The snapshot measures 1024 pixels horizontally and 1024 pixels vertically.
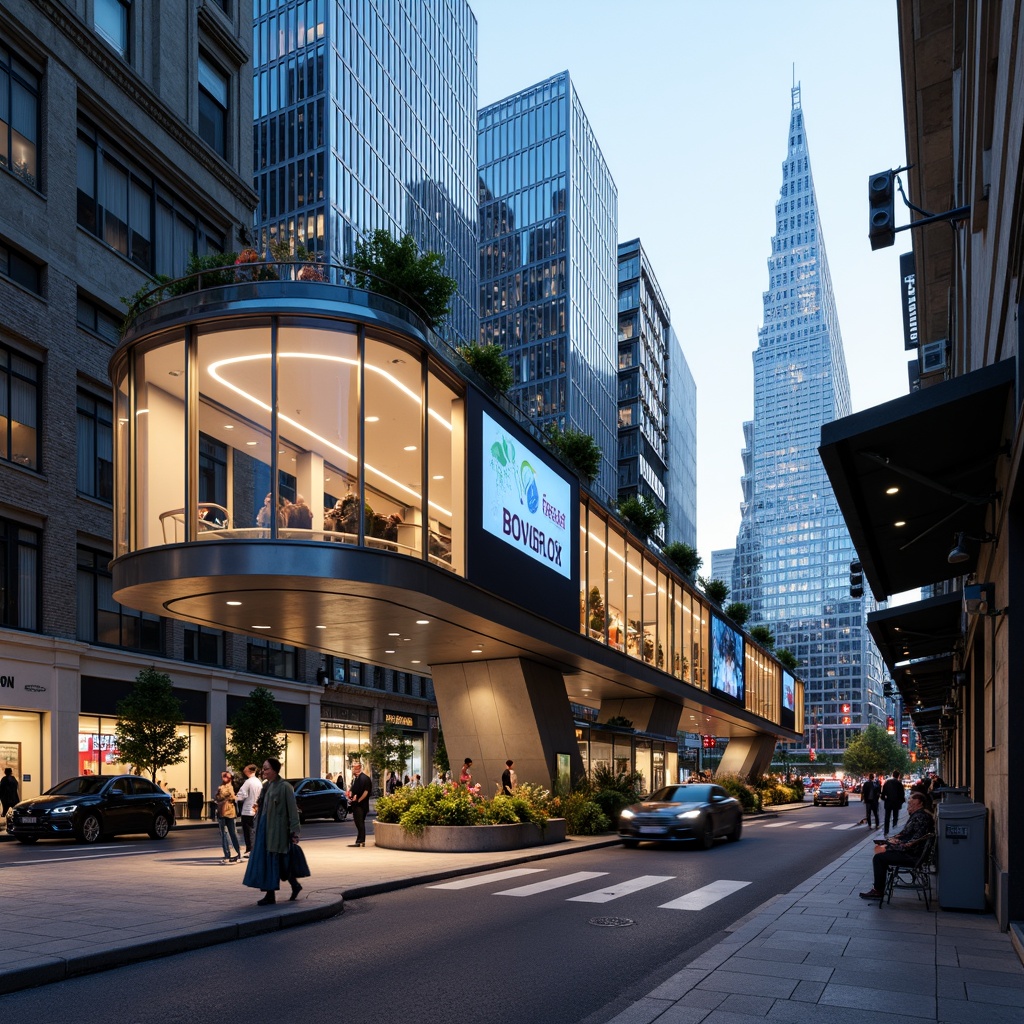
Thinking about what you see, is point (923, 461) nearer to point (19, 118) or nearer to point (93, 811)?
point (93, 811)

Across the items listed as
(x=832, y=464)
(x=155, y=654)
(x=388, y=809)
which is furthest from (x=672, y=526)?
(x=832, y=464)

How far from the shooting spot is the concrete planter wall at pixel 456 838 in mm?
20984

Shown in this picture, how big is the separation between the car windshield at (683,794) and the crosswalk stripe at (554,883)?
6.96 meters

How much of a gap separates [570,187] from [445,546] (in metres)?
93.8

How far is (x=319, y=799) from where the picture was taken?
34.9 m

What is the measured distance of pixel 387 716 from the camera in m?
56.8

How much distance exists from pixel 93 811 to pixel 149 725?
8.43 metres

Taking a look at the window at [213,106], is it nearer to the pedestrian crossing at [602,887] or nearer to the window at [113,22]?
the window at [113,22]

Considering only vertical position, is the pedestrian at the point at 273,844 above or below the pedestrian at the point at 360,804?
above

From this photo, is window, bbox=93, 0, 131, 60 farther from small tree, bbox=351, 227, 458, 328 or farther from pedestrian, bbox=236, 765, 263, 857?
pedestrian, bbox=236, 765, 263, 857

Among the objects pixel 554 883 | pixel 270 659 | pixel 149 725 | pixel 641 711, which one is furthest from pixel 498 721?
pixel 270 659

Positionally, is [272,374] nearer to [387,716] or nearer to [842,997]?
[842,997]

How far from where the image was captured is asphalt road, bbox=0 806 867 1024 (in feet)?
26.1

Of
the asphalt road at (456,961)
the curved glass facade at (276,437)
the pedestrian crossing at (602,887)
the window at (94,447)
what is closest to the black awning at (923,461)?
the asphalt road at (456,961)
